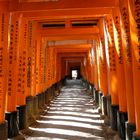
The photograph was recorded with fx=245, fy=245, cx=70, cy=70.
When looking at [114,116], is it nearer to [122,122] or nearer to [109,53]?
[122,122]

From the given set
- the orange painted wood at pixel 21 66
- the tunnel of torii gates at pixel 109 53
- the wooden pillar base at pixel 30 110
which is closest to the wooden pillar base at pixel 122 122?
the tunnel of torii gates at pixel 109 53

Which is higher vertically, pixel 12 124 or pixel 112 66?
pixel 112 66

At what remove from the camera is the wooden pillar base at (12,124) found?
5539mm

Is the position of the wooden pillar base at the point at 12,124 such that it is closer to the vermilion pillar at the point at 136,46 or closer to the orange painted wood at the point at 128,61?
the orange painted wood at the point at 128,61

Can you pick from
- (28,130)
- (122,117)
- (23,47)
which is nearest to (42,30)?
(23,47)

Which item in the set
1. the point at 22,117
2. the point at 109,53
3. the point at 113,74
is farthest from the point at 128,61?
the point at 22,117

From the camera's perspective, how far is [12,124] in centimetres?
561

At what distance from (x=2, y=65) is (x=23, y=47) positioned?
6.71ft

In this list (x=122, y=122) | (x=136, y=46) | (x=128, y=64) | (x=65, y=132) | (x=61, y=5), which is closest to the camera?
(x=136, y=46)

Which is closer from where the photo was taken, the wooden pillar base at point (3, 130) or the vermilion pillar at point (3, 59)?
the wooden pillar base at point (3, 130)

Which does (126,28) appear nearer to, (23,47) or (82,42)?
(23,47)

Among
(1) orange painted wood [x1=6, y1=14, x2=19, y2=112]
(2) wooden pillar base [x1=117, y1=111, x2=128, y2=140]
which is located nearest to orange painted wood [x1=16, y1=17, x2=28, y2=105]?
(1) orange painted wood [x1=6, y1=14, x2=19, y2=112]

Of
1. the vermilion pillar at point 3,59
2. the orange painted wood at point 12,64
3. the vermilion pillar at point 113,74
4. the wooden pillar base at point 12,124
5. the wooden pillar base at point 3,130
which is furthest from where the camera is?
the vermilion pillar at point 113,74

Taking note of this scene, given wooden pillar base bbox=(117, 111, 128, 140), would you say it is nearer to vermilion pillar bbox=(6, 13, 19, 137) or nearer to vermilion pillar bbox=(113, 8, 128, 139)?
vermilion pillar bbox=(113, 8, 128, 139)
